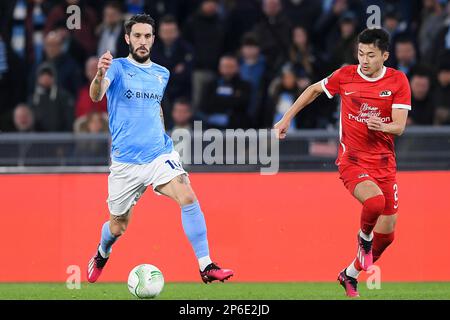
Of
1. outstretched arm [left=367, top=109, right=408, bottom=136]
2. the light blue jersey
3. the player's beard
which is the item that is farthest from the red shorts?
the player's beard

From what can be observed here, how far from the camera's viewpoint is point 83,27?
1689 cm

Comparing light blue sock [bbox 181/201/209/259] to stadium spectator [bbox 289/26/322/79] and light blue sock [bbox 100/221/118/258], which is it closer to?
light blue sock [bbox 100/221/118/258]

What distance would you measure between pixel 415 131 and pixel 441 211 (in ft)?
3.08

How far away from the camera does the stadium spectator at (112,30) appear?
16172 mm

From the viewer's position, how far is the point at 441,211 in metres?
13.3

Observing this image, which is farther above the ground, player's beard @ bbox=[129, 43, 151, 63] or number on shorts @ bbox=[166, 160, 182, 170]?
player's beard @ bbox=[129, 43, 151, 63]

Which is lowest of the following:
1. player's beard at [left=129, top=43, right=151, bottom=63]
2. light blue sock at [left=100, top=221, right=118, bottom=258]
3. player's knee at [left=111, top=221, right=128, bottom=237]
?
light blue sock at [left=100, top=221, right=118, bottom=258]

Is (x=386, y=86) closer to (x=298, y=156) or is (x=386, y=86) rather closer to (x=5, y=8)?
(x=298, y=156)

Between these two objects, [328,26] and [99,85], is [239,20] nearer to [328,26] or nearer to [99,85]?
[328,26]

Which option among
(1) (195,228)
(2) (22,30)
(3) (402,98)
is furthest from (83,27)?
(3) (402,98)

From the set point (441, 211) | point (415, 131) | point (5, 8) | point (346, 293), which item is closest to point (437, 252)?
point (441, 211)

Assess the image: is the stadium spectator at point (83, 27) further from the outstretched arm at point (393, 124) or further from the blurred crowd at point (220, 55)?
the outstretched arm at point (393, 124)

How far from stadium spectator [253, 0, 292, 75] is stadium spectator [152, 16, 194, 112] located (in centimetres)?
110

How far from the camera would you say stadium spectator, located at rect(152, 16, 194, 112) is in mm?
15867
